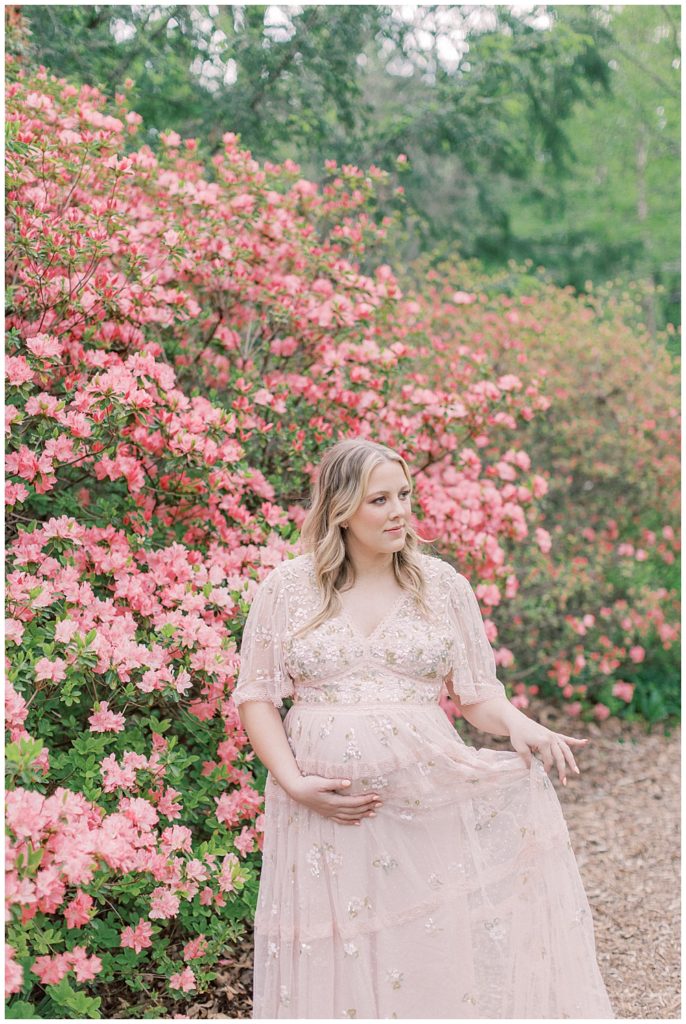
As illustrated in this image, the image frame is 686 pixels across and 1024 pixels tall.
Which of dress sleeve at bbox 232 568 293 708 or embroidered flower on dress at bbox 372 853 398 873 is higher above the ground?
dress sleeve at bbox 232 568 293 708

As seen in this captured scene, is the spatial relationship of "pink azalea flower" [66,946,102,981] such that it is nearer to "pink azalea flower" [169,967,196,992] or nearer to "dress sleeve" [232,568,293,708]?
"pink azalea flower" [169,967,196,992]

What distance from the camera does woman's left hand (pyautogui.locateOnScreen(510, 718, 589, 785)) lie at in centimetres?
233

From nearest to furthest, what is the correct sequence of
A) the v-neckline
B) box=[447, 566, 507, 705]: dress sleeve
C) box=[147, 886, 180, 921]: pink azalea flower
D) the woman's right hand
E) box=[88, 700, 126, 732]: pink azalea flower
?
the woman's right hand
the v-neckline
box=[447, 566, 507, 705]: dress sleeve
box=[147, 886, 180, 921]: pink azalea flower
box=[88, 700, 126, 732]: pink azalea flower

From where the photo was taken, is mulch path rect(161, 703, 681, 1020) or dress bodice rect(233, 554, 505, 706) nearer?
dress bodice rect(233, 554, 505, 706)

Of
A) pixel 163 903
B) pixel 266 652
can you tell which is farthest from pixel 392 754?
pixel 163 903

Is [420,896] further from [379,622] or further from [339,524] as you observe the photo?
[339,524]

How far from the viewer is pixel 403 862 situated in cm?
239

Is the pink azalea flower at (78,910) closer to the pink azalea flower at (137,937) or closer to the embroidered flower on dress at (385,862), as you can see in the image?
the pink azalea flower at (137,937)

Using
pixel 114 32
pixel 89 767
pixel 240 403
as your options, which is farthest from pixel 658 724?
pixel 114 32

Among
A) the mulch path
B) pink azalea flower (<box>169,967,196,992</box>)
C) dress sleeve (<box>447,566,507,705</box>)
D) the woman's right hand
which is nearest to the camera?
the woman's right hand

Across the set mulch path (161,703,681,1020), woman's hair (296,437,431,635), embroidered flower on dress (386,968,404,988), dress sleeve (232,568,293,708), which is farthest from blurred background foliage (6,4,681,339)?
embroidered flower on dress (386,968,404,988)

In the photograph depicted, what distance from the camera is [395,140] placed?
7.06 m

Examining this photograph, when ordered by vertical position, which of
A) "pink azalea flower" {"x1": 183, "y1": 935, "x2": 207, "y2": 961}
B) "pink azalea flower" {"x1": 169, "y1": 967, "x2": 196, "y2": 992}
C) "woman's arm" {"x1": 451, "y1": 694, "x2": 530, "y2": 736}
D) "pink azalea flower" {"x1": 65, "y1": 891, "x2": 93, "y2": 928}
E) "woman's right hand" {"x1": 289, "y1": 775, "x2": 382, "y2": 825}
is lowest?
"pink azalea flower" {"x1": 169, "y1": 967, "x2": 196, "y2": 992}

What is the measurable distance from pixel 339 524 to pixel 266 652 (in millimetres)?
405
